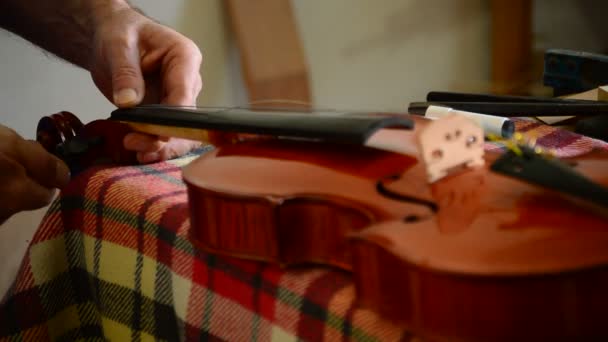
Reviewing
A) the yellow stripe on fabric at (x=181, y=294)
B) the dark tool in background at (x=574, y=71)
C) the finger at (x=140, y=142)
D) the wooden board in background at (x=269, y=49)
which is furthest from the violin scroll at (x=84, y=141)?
the wooden board in background at (x=269, y=49)

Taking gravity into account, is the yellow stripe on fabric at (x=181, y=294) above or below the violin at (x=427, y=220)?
below

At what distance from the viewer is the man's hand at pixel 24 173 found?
0.80 m

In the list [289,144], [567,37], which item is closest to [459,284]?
[289,144]

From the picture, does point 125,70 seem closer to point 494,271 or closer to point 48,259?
point 48,259

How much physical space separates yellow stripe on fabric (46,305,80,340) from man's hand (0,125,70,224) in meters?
0.13

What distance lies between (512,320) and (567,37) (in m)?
2.50

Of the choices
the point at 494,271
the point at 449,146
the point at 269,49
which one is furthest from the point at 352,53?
the point at 494,271

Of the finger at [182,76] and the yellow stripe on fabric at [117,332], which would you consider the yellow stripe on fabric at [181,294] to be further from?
the finger at [182,76]

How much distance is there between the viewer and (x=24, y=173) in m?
0.81

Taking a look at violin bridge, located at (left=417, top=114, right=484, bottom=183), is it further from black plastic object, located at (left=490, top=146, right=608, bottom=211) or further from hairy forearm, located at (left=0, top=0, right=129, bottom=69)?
hairy forearm, located at (left=0, top=0, right=129, bottom=69)

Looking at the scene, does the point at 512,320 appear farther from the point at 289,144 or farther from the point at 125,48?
the point at 125,48

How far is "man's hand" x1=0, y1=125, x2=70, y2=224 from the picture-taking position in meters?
0.80

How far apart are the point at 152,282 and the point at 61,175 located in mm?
231

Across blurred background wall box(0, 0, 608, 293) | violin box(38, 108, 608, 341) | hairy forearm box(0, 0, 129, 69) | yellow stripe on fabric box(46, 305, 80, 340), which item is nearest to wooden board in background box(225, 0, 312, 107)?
blurred background wall box(0, 0, 608, 293)
